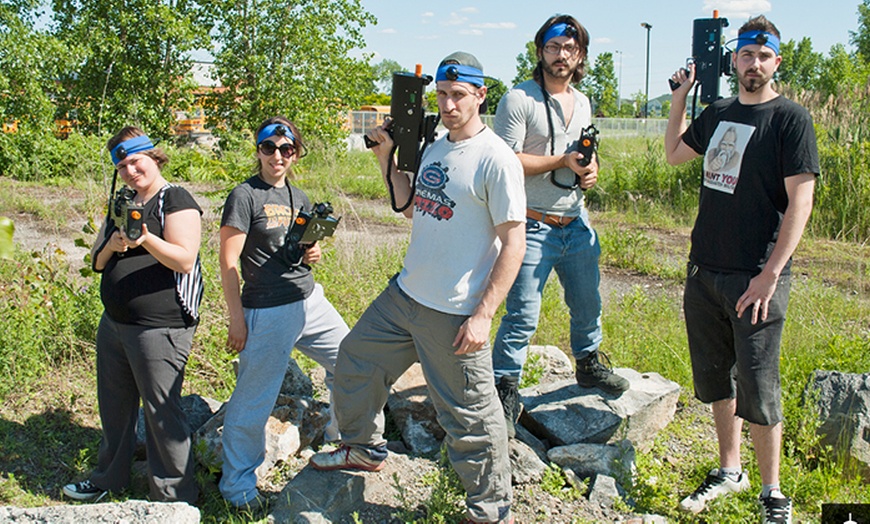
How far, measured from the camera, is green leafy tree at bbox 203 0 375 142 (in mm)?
17156

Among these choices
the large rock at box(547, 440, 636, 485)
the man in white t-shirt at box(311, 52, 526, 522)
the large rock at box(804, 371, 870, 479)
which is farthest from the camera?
the large rock at box(804, 371, 870, 479)

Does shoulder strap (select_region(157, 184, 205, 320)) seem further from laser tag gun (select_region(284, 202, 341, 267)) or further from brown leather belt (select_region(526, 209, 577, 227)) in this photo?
brown leather belt (select_region(526, 209, 577, 227))

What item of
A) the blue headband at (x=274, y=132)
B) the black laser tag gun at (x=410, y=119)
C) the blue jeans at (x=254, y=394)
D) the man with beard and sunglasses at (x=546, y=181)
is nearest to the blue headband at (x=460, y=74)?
the black laser tag gun at (x=410, y=119)

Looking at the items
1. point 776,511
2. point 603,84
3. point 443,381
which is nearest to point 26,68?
point 443,381

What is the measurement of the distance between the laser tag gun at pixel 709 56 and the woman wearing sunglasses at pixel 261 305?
222cm

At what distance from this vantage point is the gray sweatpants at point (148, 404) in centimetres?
366

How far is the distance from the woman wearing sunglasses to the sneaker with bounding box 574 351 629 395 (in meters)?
1.73

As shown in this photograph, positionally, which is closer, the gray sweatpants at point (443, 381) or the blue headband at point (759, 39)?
the gray sweatpants at point (443, 381)

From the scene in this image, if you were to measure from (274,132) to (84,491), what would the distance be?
2068 millimetres

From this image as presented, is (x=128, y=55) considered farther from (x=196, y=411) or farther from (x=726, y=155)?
(x=726, y=155)

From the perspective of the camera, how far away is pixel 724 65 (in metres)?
4.26

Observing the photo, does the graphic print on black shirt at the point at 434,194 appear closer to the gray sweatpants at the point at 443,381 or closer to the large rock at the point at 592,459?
the gray sweatpants at the point at 443,381

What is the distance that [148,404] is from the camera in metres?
3.70

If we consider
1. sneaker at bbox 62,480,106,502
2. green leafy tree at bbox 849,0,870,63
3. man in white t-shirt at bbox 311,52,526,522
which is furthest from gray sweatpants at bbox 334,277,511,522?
green leafy tree at bbox 849,0,870,63
